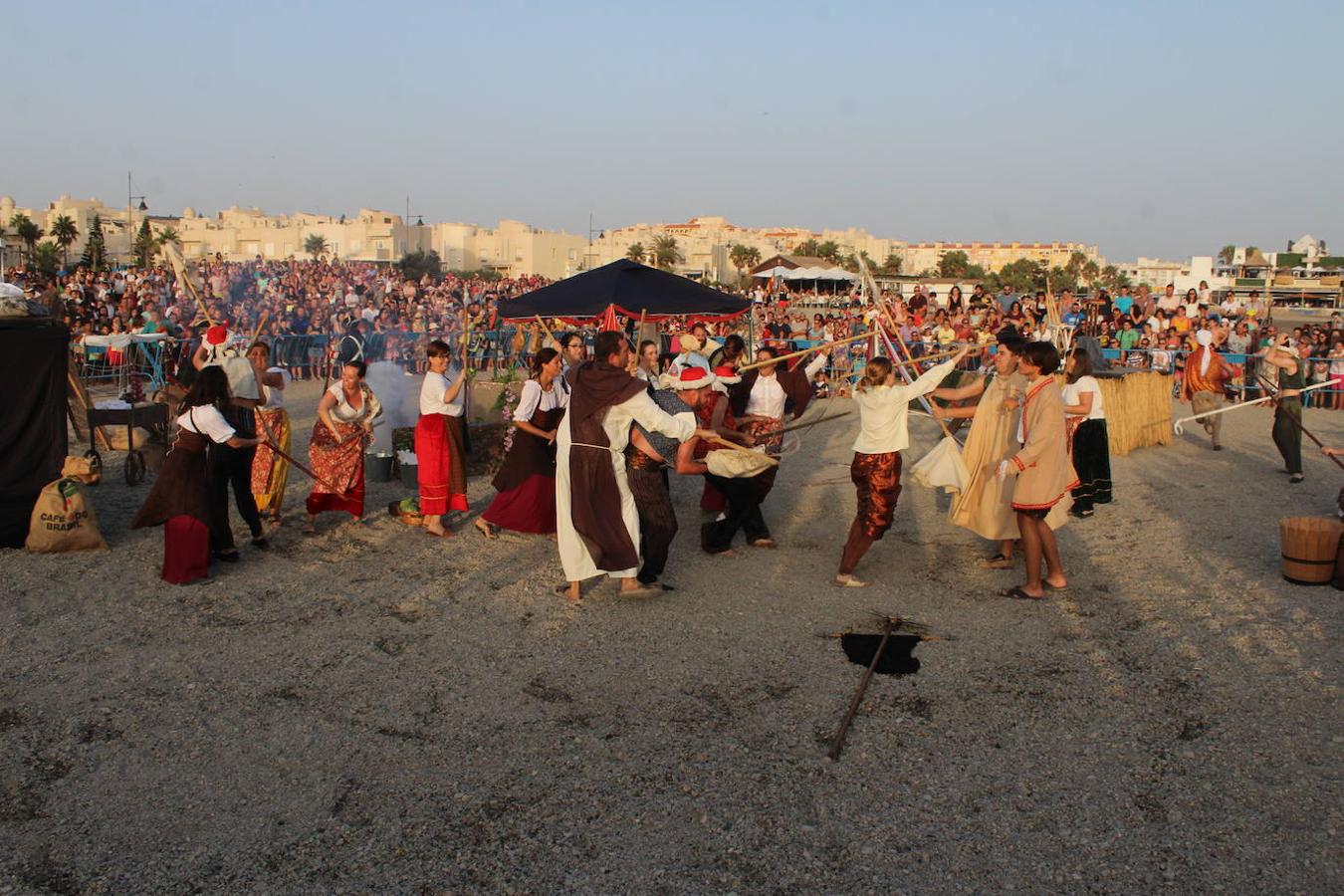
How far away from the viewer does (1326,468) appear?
1171 centimetres

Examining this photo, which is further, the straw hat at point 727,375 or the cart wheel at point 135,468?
the cart wheel at point 135,468

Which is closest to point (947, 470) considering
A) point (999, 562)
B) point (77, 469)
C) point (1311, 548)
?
point (999, 562)

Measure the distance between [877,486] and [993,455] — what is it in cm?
119

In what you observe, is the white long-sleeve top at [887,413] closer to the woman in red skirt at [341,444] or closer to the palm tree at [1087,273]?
the woman in red skirt at [341,444]

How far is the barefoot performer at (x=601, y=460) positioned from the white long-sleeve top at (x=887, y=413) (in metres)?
1.15

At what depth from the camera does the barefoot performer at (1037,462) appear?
21.7 feet

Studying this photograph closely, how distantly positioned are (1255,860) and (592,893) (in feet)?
7.50

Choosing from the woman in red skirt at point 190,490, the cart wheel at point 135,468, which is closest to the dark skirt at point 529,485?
the woman in red skirt at point 190,490

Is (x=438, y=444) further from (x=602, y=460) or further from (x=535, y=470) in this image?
(x=602, y=460)

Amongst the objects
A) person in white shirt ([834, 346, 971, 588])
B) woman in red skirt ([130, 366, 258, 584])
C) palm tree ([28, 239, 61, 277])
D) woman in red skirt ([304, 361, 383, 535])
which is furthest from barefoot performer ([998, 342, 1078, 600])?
palm tree ([28, 239, 61, 277])

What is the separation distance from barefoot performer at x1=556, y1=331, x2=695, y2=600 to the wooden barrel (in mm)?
4031

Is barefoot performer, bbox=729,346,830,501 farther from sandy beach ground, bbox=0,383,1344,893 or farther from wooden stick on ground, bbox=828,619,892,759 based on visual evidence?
wooden stick on ground, bbox=828,619,892,759

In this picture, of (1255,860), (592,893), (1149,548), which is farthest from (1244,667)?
(592,893)

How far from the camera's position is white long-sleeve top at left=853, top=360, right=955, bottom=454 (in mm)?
6625
